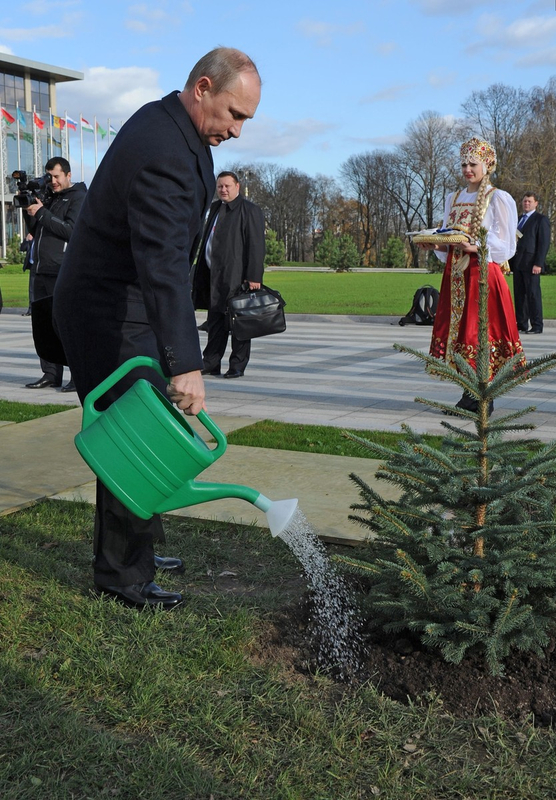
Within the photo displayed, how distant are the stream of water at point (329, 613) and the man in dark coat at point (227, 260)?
583 cm

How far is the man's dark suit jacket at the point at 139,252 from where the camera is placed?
296cm

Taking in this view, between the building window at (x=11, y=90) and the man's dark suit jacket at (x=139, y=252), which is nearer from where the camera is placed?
the man's dark suit jacket at (x=139, y=252)

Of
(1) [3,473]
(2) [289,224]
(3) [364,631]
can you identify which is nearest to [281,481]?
(1) [3,473]

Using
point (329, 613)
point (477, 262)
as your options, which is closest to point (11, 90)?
point (477, 262)

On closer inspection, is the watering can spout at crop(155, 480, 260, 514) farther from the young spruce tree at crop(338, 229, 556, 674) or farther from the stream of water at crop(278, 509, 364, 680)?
the young spruce tree at crop(338, 229, 556, 674)

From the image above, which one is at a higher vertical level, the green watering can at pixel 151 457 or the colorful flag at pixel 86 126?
the colorful flag at pixel 86 126

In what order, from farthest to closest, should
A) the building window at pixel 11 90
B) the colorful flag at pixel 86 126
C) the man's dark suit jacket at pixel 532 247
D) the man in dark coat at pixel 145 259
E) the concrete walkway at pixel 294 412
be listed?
the building window at pixel 11 90, the colorful flag at pixel 86 126, the man's dark suit jacket at pixel 532 247, the concrete walkway at pixel 294 412, the man in dark coat at pixel 145 259

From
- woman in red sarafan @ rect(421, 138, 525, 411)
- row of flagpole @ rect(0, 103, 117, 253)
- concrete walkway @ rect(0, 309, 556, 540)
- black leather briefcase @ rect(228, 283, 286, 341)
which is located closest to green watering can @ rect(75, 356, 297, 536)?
concrete walkway @ rect(0, 309, 556, 540)

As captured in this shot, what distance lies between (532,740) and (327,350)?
32.0ft

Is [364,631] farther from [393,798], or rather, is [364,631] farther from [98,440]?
[98,440]

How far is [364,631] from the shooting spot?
310 cm

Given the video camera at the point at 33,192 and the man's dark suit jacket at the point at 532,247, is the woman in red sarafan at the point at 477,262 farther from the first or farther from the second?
the man's dark suit jacket at the point at 532,247

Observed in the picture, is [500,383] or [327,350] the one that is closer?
[500,383]

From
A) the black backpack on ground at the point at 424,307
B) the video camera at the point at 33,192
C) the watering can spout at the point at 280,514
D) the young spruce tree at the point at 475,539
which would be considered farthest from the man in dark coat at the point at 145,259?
the black backpack on ground at the point at 424,307
